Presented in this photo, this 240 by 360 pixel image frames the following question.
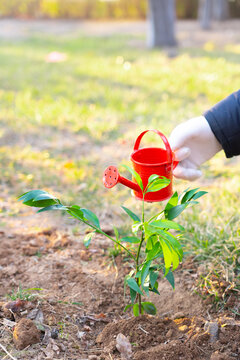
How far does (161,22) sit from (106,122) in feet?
15.8

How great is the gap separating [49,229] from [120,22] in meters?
13.4

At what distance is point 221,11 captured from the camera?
13383 mm

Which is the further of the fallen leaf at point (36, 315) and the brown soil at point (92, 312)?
the fallen leaf at point (36, 315)

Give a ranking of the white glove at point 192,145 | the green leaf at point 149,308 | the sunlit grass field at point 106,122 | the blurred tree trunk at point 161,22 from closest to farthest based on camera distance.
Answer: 1. the green leaf at point 149,308
2. the white glove at point 192,145
3. the sunlit grass field at point 106,122
4. the blurred tree trunk at point 161,22

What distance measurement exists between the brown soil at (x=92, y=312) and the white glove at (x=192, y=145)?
473 mm

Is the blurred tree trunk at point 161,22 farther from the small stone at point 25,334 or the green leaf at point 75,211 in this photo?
the small stone at point 25,334

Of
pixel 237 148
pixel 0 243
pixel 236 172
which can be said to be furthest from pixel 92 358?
pixel 236 172

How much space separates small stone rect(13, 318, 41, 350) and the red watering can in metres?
0.61

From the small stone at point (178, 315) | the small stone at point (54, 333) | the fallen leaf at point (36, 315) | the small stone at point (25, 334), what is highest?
the small stone at point (25, 334)

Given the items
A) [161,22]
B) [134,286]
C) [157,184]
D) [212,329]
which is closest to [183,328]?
[212,329]

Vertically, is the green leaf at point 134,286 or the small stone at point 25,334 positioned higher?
the green leaf at point 134,286

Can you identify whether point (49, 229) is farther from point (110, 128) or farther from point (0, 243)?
point (110, 128)

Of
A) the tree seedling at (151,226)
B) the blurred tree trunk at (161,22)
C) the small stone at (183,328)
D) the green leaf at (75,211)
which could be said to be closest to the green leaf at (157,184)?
the tree seedling at (151,226)

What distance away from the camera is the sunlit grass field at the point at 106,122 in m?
2.60
